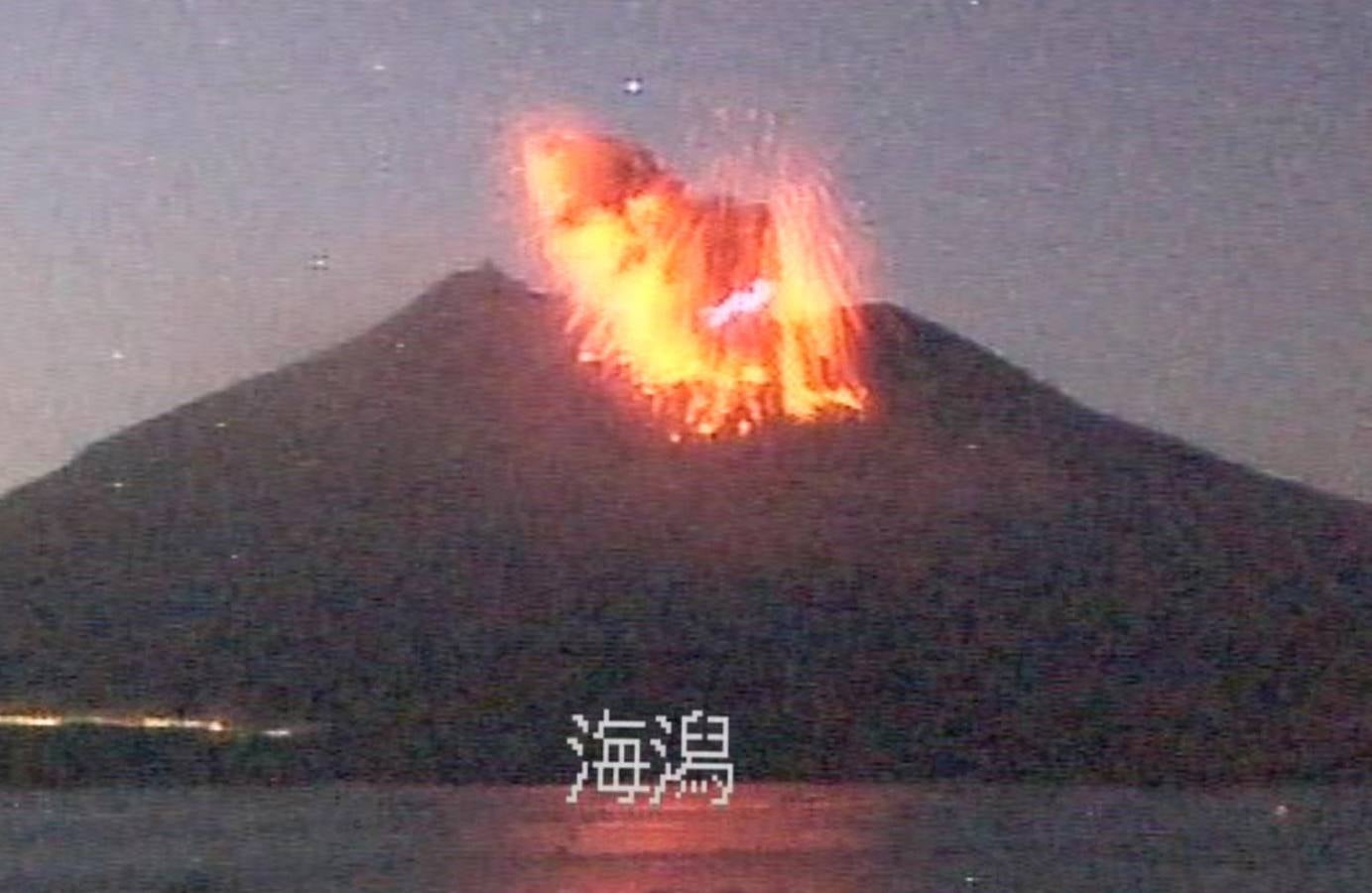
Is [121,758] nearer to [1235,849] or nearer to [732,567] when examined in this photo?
[1235,849]

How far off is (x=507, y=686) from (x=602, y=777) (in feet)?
99.2

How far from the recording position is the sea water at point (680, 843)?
1027 inches

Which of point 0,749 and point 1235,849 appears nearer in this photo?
point 1235,849

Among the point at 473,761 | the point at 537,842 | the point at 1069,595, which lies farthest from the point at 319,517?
the point at 537,842

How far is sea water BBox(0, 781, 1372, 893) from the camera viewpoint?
26.1 m

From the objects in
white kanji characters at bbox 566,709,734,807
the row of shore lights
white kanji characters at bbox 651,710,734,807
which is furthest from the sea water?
the row of shore lights

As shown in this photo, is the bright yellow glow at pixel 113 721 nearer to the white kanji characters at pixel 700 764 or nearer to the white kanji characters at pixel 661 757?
the white kanji characters at pixel 661 757

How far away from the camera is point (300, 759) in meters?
60.5

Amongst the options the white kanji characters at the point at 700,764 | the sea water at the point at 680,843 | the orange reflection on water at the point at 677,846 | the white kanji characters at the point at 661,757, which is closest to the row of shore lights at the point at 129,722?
the white kanji characters at the point at 661,757

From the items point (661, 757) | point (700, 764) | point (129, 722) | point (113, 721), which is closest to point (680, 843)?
point (661, 757)

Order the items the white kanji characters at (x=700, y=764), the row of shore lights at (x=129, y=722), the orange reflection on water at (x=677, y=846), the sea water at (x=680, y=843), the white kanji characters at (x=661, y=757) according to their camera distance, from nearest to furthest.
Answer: the orange reflection on water at (x=677, y=846)
the sea water at (x=680, y=843)
the white kanji characters at (x=700, y=764)
the white kanji characters at (x=661, y=757)
the row of shore lights at (x=129, y=722)

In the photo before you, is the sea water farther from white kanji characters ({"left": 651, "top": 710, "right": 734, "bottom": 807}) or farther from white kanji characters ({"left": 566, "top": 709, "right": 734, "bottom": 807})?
white kanji characters ({"left": 566, "top": 709, "right": 734, "bottom": 807})

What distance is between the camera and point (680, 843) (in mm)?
30797

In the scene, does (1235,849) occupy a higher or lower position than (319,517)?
lower
